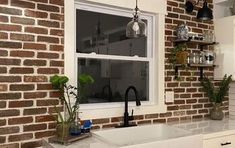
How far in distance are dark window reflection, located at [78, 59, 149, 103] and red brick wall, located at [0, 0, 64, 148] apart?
1.37 feet

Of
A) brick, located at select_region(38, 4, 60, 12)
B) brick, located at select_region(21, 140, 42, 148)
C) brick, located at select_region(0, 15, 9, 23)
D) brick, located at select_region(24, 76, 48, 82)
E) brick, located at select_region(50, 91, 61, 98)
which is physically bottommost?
brick, located at select_region(21, 140, 42, 148)

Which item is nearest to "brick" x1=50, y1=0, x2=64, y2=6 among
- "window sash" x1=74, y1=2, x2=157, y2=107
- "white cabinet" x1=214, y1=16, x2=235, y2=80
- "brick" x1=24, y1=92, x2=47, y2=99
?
"window sash" x1=74, y1=2, x2=157, y2=107

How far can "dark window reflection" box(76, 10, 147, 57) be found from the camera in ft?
8.38

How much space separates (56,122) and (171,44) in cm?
163

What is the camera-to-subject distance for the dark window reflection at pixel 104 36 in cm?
255

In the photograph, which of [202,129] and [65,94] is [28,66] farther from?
[202,129]

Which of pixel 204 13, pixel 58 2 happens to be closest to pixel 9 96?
pixel 58 2

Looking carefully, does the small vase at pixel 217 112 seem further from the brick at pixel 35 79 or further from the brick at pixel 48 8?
the brick at pixel 48 8

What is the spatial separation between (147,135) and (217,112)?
1035 millimetres

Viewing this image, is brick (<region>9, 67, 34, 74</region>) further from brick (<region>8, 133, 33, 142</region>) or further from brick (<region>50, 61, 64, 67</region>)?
brick (<region>8, 133, 33, 142</region>)

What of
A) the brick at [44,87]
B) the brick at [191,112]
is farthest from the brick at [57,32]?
the brick at [191,112]

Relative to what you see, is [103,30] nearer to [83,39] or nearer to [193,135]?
[83,39]

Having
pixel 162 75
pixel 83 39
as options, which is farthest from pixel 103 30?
pixel 162 75

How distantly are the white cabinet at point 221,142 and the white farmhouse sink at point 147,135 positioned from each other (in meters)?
0.14
